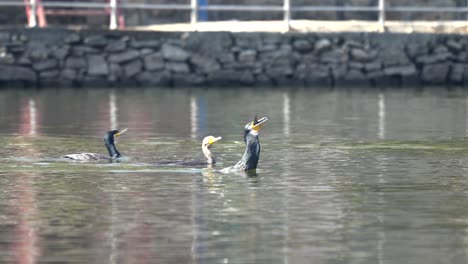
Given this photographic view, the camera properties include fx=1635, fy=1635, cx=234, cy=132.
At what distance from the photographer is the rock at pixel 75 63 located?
3547 cm

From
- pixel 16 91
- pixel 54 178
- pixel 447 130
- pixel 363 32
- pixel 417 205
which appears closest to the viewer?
pixel 417 205

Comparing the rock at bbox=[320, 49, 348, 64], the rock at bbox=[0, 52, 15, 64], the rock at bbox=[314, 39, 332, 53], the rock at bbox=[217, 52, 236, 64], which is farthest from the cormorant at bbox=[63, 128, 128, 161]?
the rock at bbox=[320, 49, 348, 64]

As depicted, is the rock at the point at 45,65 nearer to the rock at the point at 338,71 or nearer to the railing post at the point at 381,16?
the rock at the point at 338,71

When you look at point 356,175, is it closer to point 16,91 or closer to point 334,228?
point 334,228

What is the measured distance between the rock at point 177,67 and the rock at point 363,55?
3.72 m

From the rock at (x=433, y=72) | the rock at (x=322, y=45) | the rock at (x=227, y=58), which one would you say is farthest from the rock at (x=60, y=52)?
the rock at (x=433, y=72)

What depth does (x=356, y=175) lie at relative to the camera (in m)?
18.0

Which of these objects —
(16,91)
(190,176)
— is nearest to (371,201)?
(190,176)

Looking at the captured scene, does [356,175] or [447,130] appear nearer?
[356,175]

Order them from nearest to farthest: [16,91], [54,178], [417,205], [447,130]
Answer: [417,205]
[54,178]
[447,130]
[16,91]

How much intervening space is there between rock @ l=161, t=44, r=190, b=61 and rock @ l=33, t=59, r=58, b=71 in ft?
7.85

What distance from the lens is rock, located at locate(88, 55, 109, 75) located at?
35594mm

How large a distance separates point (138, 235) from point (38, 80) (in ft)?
72.9

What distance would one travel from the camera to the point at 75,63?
35.6 metres
